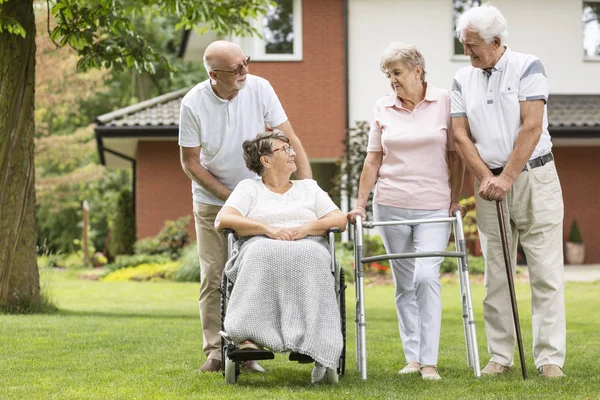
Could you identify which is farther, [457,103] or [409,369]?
[409,369]

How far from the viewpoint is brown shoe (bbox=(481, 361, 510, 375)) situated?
18.8 feet

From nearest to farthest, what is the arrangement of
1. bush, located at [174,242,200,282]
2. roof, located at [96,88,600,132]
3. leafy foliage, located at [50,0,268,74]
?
1. leafy foliage, located at [50,0,268,74]
2. bush, located at [174,242,200,282]
3. roof, located at [96,88,600,132]

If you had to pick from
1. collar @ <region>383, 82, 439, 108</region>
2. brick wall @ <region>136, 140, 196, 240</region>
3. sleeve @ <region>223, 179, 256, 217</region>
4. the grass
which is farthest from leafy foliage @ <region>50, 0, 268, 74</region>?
brick wall @ <region>136, 140, 196, 240</region>

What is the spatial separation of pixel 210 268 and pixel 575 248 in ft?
47.9

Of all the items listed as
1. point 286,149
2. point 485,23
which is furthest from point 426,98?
point 286,149

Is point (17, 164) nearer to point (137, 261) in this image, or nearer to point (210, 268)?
point (210, 268)

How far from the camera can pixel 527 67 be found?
18.3ft

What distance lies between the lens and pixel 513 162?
5.51 meters

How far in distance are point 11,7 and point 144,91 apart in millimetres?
26947

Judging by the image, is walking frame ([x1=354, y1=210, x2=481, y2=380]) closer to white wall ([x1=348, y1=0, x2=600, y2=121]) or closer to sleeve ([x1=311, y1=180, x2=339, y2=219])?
sleeve ([x1=311, y1=180, x2=339, y2=219])

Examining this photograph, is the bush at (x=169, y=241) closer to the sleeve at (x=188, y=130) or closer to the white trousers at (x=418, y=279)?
the sleeve at (x=188, y=130)

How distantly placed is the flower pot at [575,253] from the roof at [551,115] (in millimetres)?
2472

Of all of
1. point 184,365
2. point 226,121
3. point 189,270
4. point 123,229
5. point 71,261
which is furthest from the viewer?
point 71,261

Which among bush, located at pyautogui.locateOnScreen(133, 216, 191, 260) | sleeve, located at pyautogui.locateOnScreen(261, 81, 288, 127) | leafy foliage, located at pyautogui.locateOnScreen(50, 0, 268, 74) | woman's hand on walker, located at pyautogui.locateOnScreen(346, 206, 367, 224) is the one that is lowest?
bush, located at pyautogui.locateOnScreen(133, 216, 191, 260)
